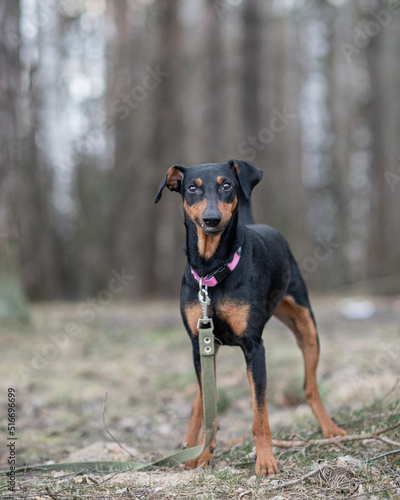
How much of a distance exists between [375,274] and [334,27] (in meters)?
→ 11.1

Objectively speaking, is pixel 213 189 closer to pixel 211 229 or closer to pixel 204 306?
pixel 211 229

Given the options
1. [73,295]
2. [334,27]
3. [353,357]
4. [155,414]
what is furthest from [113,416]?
[334,27]

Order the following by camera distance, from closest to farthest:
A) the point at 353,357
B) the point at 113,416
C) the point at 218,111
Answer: the point at 113,416 → the point at 353,357 → the point at 218,111

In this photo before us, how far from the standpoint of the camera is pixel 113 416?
5.31 metres

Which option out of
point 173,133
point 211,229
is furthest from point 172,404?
point 173,133

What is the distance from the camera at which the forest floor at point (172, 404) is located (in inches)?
121

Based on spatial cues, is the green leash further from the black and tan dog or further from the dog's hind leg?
the dog's hind leg

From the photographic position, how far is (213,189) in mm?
3434

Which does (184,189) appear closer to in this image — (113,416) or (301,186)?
(113,416)

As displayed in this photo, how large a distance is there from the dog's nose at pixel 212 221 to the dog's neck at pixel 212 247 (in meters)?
0.22

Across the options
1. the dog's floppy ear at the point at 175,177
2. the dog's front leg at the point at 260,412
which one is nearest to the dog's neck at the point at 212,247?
the dog's floppy ear at the point at 175,177

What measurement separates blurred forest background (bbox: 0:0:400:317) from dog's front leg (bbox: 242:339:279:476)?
690cm

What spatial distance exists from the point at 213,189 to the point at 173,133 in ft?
37.6

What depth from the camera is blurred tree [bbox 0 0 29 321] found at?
7809 millimetres
